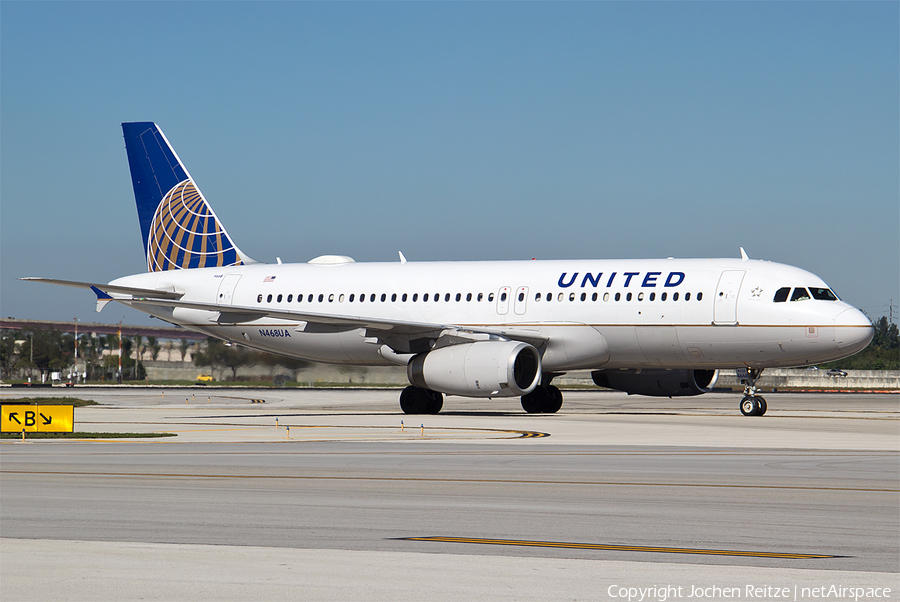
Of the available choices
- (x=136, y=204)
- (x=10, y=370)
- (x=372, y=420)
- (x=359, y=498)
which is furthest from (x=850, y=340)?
(x=10, y=370)

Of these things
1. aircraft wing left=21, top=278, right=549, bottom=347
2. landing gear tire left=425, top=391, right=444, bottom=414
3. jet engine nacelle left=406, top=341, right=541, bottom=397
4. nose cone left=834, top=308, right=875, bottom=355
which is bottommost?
landing gear tire left=425, top=391, right=444, bottom=414

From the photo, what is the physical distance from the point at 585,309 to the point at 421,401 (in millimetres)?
5571

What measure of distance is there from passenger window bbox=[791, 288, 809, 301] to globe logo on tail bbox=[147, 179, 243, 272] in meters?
20.0

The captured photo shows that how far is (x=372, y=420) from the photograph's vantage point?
29797 millimetres

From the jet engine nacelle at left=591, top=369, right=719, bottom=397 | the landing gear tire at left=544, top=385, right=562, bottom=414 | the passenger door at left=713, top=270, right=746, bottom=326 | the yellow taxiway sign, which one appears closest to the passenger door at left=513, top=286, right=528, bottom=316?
the landing gear tire at left=544, top=385, right=562, bottom=414

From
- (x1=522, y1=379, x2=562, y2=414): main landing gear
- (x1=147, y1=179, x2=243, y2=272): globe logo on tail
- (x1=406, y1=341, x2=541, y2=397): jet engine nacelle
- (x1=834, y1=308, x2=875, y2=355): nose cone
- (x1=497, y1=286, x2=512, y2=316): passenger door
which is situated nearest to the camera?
(x1=834, y1=308, x2=875, y2=355): nose cone

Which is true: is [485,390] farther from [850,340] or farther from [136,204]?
[136,204]

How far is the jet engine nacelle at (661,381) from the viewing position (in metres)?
34.3

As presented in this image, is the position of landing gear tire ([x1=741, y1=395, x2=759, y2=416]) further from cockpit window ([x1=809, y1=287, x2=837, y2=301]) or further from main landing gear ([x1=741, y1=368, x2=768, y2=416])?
cockpit window ([x1=809, y1=287, x2=837, y2=301])

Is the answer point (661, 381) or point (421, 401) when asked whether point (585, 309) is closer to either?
point (661, 381)

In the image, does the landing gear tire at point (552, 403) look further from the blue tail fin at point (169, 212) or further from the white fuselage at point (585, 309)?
the blue tail fin at point (169, 212)

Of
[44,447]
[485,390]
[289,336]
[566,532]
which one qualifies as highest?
[289,336]

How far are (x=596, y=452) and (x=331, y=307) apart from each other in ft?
59.7

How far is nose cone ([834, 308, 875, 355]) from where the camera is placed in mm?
29297
